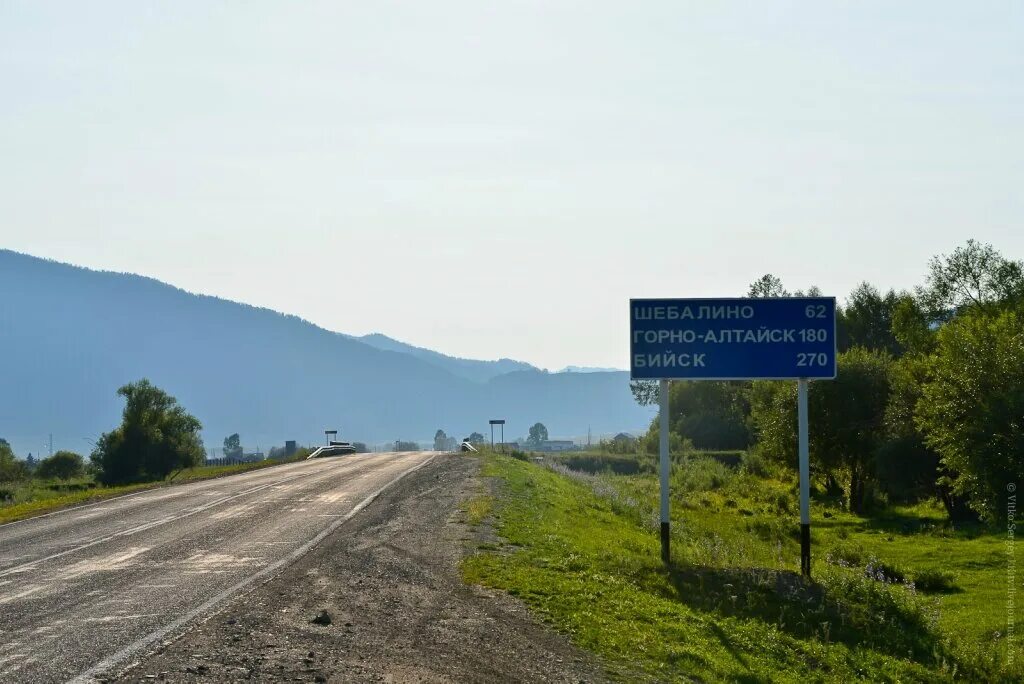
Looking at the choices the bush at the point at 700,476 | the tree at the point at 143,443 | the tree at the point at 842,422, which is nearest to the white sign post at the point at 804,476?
the tree at the point at 842,422

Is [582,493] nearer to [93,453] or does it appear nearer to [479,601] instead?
[479,601]

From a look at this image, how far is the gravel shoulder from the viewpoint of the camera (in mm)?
9508

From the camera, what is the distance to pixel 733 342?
19.9 metres

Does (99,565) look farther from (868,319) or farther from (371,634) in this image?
(868,319)

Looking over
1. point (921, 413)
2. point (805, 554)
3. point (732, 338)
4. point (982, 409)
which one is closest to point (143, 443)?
point (921, 413)

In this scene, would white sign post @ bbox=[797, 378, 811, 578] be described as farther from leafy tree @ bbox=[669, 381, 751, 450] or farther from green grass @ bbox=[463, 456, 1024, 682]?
leafy tree @ bbox=[669, 381, 751, 450]

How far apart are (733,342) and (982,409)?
12.6 meters

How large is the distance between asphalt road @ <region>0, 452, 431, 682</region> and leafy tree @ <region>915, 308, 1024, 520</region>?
16.9 meters

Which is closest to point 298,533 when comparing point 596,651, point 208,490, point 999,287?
point 596,651

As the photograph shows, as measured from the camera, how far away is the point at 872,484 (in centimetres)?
5241

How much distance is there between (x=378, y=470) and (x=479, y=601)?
1039 inches

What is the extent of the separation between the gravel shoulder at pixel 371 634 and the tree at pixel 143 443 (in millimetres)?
60575

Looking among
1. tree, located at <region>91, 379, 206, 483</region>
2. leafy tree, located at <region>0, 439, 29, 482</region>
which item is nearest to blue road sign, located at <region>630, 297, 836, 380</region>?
tree, located at <region>91, 379, 206, 483</region>

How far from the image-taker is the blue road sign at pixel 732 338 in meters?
19.7
